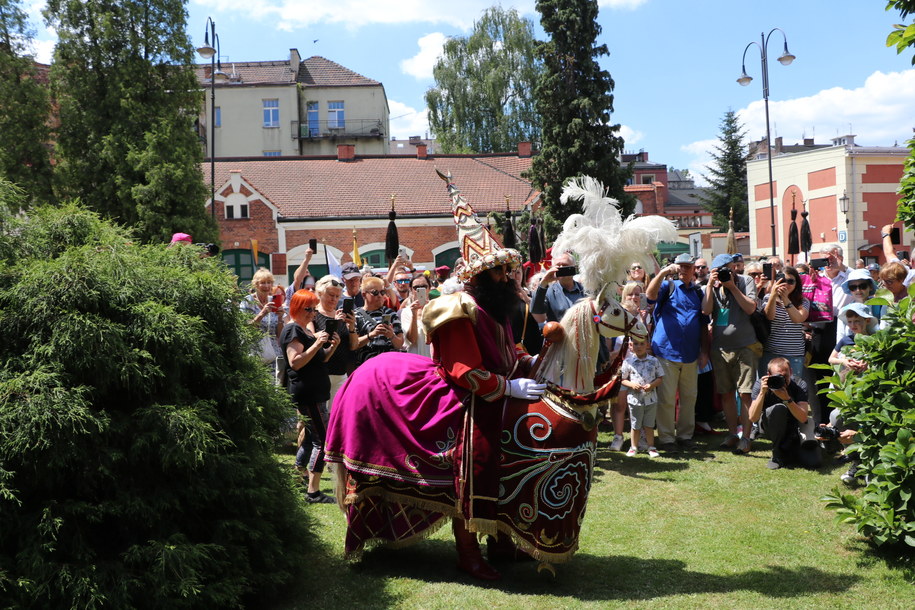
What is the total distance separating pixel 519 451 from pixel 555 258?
1538 mm

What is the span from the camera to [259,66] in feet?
194

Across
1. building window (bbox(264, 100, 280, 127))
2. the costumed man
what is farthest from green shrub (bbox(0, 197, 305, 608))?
building window (bbox(264, 100, 280, 127))

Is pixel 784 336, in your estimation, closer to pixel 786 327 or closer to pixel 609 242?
pixel 786 327

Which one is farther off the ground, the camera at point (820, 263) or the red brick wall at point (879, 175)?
the red brick wall at point (879, 175)

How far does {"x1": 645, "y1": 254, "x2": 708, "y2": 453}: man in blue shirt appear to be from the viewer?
30.3 ft

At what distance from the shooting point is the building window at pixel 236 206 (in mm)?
36969

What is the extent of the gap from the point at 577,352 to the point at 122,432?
8.43ft

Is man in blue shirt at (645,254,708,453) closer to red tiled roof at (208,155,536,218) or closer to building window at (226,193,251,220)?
red tiled roof at (208,155,536,218)

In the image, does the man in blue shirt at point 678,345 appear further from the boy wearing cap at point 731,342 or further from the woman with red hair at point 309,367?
the woman with red hair at point 309,367

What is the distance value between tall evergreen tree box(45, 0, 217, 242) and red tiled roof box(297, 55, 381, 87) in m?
31.0

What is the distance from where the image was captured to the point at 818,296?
958cm

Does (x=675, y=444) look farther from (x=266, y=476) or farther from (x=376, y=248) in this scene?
(x=376, y=248)

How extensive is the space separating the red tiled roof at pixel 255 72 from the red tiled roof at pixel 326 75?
1045 mm

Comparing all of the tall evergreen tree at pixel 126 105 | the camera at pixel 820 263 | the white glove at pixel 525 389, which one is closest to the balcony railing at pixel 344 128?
the tall evergreen tree at pixel 126 105
